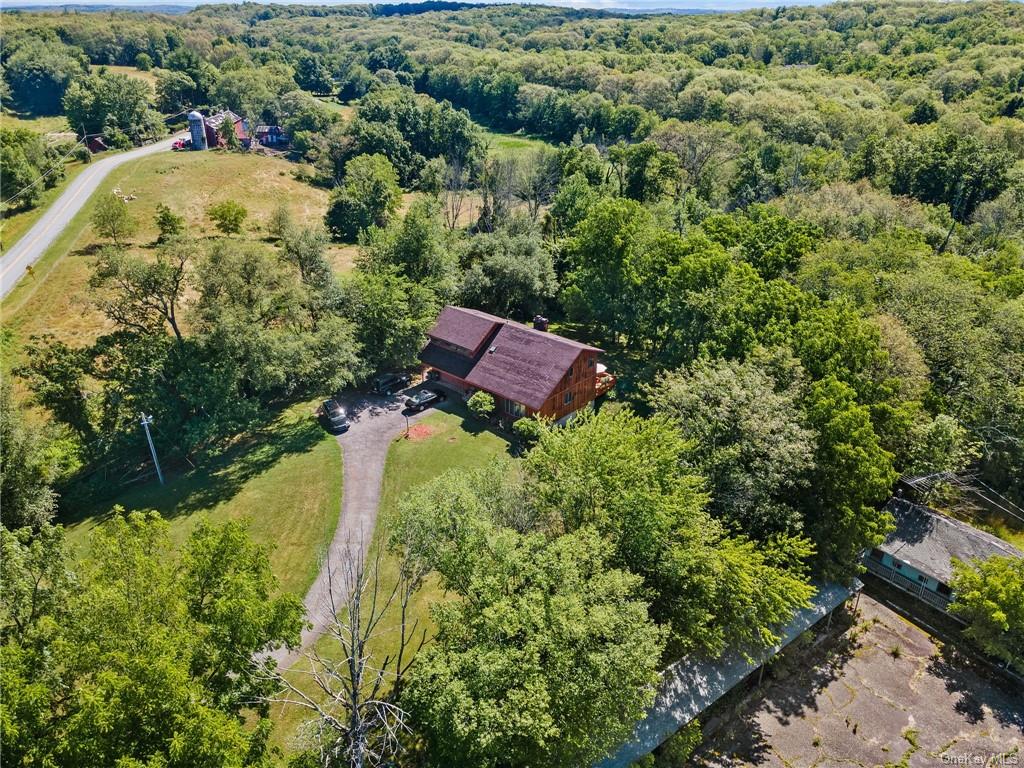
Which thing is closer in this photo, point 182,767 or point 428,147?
point 182,767

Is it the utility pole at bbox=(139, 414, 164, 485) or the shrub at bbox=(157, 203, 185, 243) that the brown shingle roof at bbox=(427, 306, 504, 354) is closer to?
the utility pole at bbox=(139, 414, 164, 485)

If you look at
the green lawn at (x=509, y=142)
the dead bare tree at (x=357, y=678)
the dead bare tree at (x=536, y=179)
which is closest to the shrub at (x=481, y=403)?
the dead bare tree at (x=357, y=678)

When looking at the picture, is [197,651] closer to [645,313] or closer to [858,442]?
[858,442]

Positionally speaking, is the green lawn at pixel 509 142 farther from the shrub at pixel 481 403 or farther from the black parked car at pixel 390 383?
the shrub at pixel 481 403

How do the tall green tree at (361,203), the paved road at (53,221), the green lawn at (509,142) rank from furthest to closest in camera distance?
1. the green lawn at (509,142)
2. the tall green tree at (361,203)
3. the paved road at (53,221)

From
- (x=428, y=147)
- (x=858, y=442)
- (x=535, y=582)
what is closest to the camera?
(x=535, y=582)

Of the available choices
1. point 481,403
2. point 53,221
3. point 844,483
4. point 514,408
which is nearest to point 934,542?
point 844,483

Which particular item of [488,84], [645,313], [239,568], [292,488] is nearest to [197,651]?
[239,568]
